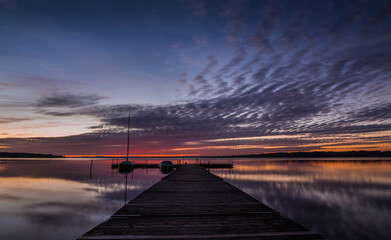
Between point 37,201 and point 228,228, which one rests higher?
point 228,228

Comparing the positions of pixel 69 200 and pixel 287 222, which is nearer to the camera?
pixel 287 222

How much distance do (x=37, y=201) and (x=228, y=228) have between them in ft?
59.9

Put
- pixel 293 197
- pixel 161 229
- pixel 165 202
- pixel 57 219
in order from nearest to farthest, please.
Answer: pixel 161 229
pixel 165 202
pixel 57 219
pixel 293 197

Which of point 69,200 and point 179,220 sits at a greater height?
point 179,220

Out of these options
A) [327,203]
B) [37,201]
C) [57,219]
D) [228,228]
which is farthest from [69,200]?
[327,203]

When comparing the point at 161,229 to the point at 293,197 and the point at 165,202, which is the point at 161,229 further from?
the point at 293,197

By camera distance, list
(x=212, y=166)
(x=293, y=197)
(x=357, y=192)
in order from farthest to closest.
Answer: (x=212, y=166) → (x=357, y=192) → (x=293, y=197)

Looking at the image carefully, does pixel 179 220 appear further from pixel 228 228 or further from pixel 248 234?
pixel 248 234

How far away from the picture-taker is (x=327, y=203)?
17047 mm

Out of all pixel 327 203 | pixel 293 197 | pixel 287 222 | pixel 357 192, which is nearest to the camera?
pixel 287 222

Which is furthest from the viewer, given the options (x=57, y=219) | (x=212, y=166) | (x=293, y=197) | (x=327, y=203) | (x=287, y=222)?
(x=212, y=166)

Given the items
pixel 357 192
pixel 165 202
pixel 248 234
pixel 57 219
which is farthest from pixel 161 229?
pixel 357 192

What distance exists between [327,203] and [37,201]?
76.6 ft

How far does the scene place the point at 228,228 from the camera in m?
6.09
